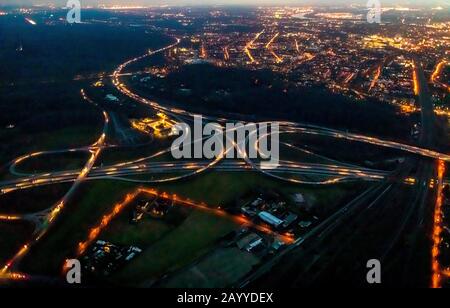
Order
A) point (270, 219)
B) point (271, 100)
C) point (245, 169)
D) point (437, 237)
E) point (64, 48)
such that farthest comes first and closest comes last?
point (64, 48) < point (271, 100) < point (245, 169) < point (270, 219) < point (437, 237)

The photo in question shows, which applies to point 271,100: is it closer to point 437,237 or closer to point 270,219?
point 270,219

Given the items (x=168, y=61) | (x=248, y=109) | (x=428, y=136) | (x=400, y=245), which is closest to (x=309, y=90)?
(x=248, y=109)

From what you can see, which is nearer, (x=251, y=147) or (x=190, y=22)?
(x=251, y=147)

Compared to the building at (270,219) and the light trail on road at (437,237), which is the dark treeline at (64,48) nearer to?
the building at (270,219)

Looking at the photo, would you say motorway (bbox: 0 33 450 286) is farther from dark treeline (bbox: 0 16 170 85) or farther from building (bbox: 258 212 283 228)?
dark treeline (bbox: 0 16 170 85)

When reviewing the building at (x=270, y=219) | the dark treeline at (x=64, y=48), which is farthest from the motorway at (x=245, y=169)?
the dark treeline at (x=64, y=48)

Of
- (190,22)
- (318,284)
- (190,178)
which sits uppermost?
(190,22)

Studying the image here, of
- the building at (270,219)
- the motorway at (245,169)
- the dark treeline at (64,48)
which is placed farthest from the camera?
the dark treeline at (64,48)

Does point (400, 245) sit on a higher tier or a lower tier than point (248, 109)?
lower

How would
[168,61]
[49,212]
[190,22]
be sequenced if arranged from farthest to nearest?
[190,22] < [168,61] < [49,212]

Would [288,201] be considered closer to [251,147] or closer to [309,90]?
[251,147]

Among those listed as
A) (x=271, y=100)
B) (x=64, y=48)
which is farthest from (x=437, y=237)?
(x=64, y=48)
